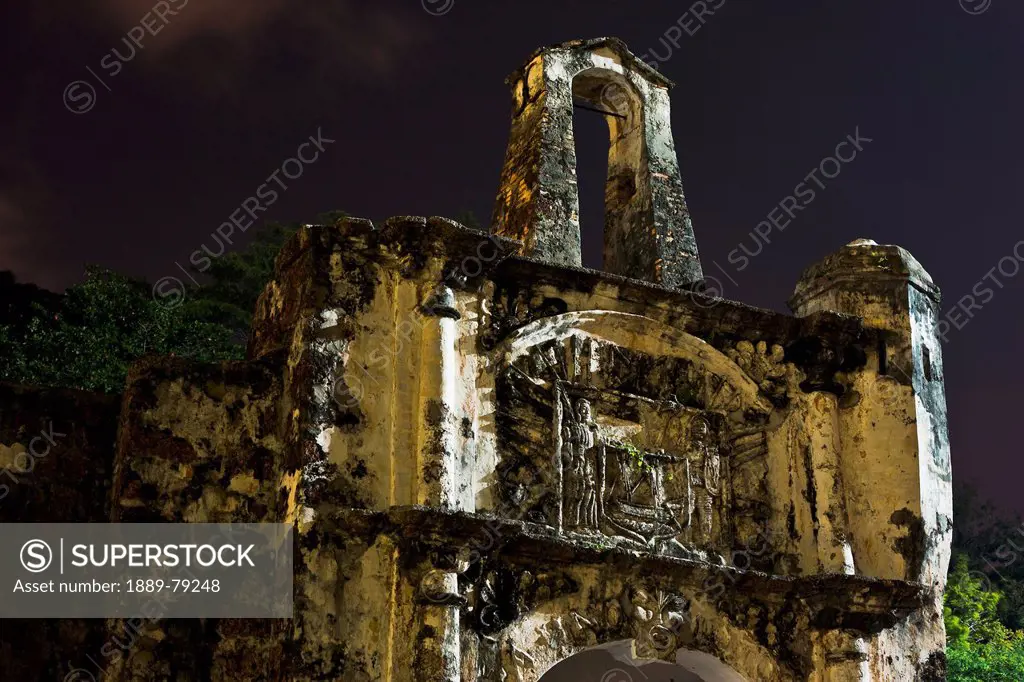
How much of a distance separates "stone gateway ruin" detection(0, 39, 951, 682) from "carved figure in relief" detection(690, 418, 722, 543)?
20 mm

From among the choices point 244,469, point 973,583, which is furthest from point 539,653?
point 973,583

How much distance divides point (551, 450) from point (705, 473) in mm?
1337

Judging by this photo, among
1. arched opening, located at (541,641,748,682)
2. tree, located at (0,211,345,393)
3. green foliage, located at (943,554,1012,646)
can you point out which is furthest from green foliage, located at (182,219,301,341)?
green foliage, located at (943,554,1012,646)

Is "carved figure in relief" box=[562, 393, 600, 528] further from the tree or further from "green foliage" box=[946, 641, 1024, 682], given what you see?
"green foliage" box=[946, 641, 1024, 682]

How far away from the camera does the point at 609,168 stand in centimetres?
1132

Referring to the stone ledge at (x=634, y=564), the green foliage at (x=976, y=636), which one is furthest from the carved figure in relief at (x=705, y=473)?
the green foliage at (x=976, y=636)

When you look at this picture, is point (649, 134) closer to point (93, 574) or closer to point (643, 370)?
point (643, 370)

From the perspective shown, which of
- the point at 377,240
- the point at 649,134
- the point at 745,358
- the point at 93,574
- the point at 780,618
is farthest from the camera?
the point at 649,134

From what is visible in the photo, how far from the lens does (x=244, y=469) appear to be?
8234 millimetres

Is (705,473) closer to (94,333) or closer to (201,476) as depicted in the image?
(201,476)

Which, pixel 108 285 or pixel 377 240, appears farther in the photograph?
pixel 108 285

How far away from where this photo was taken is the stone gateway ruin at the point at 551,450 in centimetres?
787

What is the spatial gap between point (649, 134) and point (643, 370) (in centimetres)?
244

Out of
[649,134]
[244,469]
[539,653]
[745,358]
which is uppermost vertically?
[649,134]
